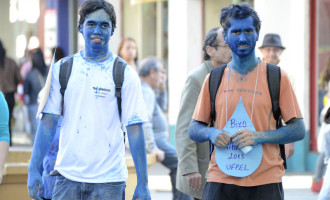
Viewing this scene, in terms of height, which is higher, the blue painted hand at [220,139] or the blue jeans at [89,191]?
the blue painted hand at [220,139]

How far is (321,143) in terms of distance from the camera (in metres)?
9.76

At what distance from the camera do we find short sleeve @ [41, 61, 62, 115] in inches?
199

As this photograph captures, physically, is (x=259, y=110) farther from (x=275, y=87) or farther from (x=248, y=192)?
(x=248, y=192)

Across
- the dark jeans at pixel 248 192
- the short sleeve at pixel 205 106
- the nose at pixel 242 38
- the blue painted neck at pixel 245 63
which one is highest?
the nose at pixel 242 38

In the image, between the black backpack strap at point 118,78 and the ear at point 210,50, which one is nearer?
the black backpack strap at point 118,78

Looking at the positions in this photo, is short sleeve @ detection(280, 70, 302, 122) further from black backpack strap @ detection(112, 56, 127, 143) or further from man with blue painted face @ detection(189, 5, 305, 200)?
black backpack strap @ detection(112, 56, 127, 143)

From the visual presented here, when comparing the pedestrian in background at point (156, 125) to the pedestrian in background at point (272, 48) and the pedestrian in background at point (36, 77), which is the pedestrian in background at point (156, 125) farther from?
the pedestrian in background at point (36, 77)

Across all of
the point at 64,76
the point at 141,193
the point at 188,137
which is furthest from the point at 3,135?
the point at 188,137

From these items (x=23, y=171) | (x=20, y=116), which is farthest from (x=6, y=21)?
(x=23, y=171)

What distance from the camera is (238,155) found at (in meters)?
4.68

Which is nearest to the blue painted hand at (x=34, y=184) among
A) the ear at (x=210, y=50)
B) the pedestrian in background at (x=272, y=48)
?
the ear at (x=210, y=50)

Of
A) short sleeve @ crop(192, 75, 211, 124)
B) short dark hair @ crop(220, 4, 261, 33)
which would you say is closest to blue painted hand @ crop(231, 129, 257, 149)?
short sleeve @ crop(192, 75, 211, 124)

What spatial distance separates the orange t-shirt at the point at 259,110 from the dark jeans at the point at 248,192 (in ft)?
0.09

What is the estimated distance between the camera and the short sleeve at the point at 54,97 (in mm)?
5059
